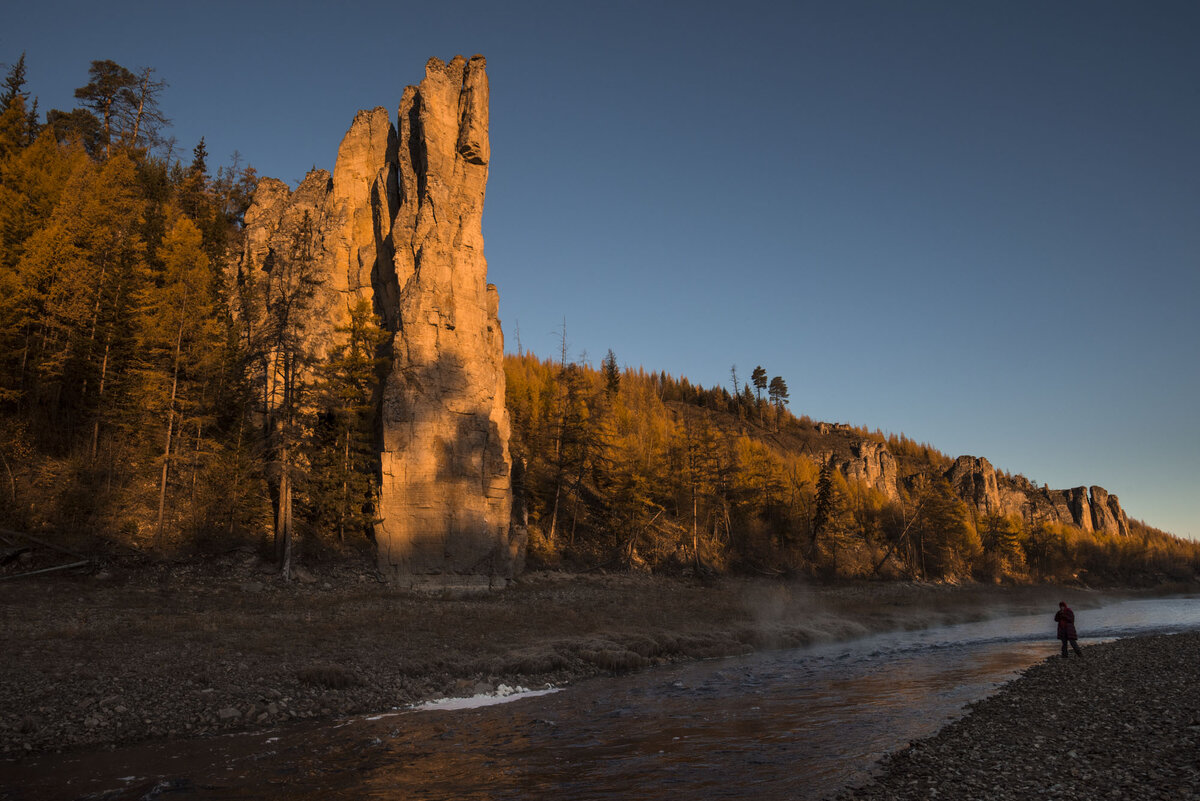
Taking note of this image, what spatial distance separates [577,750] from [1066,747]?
30.9 feet

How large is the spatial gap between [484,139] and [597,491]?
1355 inches

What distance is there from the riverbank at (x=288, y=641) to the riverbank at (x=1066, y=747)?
12798 mm

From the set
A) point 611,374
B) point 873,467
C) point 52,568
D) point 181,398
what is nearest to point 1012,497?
point 873,467

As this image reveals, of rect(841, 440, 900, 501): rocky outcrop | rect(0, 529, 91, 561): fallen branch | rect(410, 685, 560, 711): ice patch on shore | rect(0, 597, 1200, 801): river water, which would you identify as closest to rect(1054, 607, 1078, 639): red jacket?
rect(0, 597, 1200, 801): river water

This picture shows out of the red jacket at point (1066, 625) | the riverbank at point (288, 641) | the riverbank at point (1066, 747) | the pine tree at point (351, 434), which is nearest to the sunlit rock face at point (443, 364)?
the pine tree at point (351, 434)

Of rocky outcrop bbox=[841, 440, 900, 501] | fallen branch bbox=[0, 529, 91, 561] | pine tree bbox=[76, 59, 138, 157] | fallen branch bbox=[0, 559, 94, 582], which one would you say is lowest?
fallen branch bbox=[0, 559, 94, 582]

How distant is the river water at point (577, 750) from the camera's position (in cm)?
1130

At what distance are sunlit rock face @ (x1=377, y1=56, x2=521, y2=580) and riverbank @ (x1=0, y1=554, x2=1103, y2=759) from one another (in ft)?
11.1

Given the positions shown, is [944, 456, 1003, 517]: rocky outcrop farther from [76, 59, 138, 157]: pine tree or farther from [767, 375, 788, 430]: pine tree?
[76, 59, 138, 157]: pine tree

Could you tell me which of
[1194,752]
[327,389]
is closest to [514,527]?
[327,389]

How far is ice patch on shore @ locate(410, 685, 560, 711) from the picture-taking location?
1817 cm

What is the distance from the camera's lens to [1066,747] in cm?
1238

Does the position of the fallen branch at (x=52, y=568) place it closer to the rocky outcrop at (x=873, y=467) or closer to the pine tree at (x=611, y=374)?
the pine tree at (x=611, y=374)

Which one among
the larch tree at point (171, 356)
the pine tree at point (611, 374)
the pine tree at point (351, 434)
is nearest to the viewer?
the larch tree at point (171, 356)
